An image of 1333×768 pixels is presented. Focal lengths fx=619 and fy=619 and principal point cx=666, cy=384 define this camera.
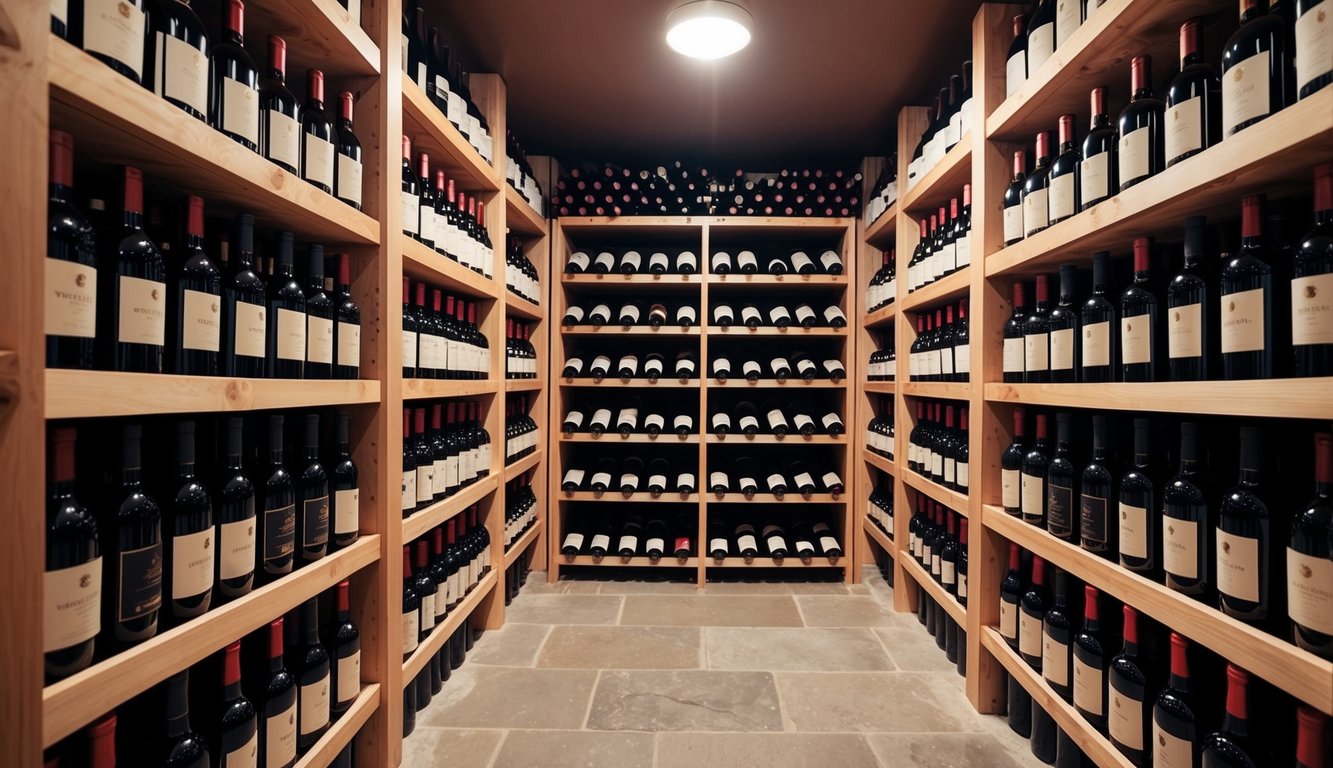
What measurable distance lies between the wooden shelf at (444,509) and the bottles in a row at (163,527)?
351 millimetres

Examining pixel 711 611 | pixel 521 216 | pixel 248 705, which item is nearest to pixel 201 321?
pixel 248 705

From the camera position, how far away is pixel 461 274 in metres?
2.10

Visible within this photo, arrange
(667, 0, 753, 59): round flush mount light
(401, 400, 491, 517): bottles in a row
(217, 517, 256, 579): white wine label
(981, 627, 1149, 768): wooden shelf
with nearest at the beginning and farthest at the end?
(217, 517, 256, 579): white wine label
(981, 627, 1149, 768): wooden shelf
(401, 400, 491, 517): bottles in a row
(667, 0, 753, 59): round flush mount light

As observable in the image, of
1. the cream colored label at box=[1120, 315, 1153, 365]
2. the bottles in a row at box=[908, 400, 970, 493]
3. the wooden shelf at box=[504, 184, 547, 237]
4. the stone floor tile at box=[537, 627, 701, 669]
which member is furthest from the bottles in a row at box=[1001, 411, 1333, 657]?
the wooden shelf at box=[504, 184, 547, 237]

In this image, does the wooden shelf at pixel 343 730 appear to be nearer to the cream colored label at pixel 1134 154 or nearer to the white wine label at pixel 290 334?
the white wine label at pixel 290 334

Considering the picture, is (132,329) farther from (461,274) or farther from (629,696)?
(629,696)

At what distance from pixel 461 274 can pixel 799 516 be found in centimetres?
229

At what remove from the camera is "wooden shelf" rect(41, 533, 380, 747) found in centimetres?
77

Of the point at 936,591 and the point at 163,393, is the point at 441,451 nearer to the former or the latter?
the point at 163,393

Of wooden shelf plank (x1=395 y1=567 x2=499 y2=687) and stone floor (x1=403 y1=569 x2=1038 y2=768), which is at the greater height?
wooden shelf plank (x1=395 y1=567 x2=499 y2=687)

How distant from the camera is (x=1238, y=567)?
3.42ft

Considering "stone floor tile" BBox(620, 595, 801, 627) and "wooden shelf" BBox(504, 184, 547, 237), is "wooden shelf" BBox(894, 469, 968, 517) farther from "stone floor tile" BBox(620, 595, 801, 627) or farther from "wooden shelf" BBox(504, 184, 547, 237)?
"wooden shelf" BBox(504, 184, 547, 237)

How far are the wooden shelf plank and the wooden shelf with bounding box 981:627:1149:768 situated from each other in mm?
1717

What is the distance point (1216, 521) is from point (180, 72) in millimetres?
1942
